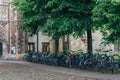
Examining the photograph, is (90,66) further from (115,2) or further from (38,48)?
(38,48)

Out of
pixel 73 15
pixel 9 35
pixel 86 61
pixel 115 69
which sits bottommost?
pixel 115 69

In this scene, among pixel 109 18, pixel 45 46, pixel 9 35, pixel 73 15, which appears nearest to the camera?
pixel 109 18

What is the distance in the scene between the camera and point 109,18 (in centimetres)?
1511

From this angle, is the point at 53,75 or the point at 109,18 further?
the point at 53,75

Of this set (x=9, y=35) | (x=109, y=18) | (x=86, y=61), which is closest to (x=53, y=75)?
(x=86, y=61)

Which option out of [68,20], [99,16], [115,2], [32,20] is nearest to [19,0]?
[32,20]

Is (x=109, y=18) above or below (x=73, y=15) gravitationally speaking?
below

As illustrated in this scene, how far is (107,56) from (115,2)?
6.44 meters

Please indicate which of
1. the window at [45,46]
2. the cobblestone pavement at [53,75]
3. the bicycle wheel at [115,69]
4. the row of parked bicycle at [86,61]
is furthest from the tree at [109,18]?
the window at [45,46]

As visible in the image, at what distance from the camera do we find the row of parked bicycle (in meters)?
19.9

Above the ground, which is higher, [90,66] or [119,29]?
[119,29]

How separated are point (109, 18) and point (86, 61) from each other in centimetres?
678

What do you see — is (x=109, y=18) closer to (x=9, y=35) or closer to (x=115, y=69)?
(x=115, y=69)

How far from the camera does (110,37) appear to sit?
15453 mm
